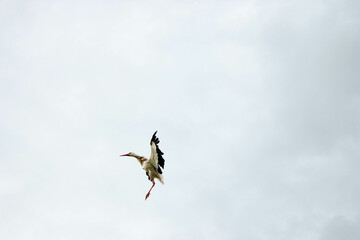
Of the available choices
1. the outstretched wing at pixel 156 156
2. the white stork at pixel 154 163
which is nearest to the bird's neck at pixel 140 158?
the white stork at pixel 154 163

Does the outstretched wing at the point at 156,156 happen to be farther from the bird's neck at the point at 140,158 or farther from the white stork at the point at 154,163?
the bird's neck at the point at 140,158

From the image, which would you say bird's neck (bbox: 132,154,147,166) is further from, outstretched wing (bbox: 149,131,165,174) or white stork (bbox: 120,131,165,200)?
outstretched wing (bbox: 149,131,165,174)

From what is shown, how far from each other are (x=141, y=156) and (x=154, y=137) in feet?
17.5

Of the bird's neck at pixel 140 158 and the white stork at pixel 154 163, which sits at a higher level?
the bird's neck at pixel 140 158

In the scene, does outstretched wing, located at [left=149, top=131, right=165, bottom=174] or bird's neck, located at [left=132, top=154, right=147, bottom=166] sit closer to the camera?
outstretched wing, located at [left=149, top=131, right=165, bottom=174]

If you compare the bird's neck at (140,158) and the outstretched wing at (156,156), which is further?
the bird's neck at (140,158)

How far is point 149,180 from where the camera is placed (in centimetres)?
4000

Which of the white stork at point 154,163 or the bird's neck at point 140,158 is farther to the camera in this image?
the bird's neck at point 140,158

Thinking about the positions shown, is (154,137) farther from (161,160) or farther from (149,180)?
(149,180)

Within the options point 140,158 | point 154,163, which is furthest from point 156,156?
point 140,158

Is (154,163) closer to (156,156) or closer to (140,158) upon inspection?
(156,156)

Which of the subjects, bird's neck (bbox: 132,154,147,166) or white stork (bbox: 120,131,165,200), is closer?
white stork (bbox: 120,131,165,200)

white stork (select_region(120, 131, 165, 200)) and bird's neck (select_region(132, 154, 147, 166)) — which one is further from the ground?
bird's neck (select_region(132, 154, 147, 166))

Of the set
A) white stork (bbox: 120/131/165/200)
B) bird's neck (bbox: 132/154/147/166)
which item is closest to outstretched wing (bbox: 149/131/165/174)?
white stork (bbox: 120/131/165/200)
